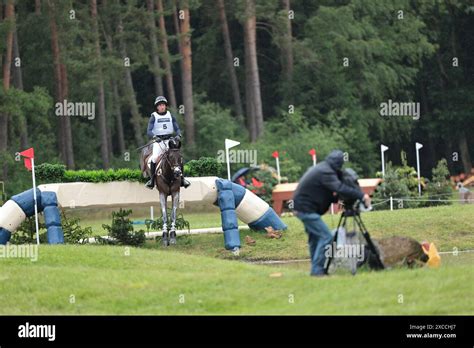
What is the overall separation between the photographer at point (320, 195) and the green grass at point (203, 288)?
69 centimetres

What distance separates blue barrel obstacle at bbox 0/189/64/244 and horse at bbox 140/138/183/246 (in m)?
2.42

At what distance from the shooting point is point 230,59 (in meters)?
64.9

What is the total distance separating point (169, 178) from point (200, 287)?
30.5 feet

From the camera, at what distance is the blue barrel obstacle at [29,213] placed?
28.8 meters

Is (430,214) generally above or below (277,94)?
below

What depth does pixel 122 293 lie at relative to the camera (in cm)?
2069

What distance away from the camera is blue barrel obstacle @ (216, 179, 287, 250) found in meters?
29.7

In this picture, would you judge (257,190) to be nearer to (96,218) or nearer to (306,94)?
(96,218)

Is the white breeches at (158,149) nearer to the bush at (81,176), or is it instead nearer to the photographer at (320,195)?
the bush at (81,176)

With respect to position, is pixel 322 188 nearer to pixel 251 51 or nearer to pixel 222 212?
pixel 222 212

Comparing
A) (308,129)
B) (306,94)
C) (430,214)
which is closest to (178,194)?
(430,214)

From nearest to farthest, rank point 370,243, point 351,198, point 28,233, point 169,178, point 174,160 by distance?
1. point 351,198
2. point 370,243
3. point 174,160
4. point 169,178
5. point 28,233

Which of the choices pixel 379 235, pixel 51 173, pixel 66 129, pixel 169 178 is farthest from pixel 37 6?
pixel 379 235

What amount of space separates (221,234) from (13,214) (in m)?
5.74
